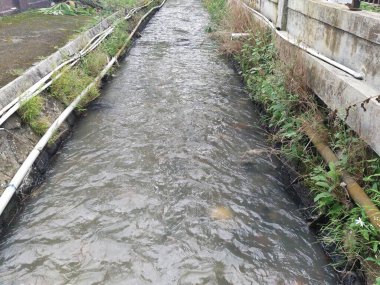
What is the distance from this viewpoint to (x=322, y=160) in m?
5.44

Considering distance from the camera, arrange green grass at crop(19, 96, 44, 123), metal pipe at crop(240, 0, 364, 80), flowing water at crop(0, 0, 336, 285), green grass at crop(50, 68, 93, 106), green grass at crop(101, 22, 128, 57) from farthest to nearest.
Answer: green grass at crop(101, 22, 128, 57), green grass at crop(50, 68, 93, 106), green grass at crop(19, 96, 44, 123), metal pipe at crop(240, 0, 364, 80), flowing water at crop(0, 0, 336, 285)

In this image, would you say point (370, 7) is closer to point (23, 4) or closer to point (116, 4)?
point (23, 4)

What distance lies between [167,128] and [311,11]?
357cm

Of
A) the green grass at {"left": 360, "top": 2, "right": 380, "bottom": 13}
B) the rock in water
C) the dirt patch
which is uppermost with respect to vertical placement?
the green grass at {"left": 360, "top": 2, "right": 380, "bottom": 13}

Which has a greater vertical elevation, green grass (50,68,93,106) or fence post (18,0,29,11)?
fence post (18,0,29,11)

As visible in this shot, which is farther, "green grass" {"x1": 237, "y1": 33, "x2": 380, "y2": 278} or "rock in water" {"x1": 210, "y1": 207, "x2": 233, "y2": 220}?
"rock in water" {"x1": 210, "y1": 207, "x2": 233, "y2": 220}

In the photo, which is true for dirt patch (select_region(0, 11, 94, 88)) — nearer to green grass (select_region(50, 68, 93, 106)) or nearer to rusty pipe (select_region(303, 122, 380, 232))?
green grass (select_region(50, 68, 93, 106))

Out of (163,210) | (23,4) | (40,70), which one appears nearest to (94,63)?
(40,70)

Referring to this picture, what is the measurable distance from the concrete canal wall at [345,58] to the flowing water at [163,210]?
1572mm

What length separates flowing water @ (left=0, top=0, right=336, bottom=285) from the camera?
441 centimetres

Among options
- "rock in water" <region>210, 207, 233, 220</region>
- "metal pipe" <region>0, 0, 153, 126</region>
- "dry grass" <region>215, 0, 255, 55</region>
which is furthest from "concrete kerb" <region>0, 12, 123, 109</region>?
"dry grass" <region>215, 0, 255, 55</region>

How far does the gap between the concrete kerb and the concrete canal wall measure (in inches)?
204

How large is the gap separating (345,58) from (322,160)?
160cm

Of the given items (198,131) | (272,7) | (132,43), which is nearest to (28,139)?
(198,131)
